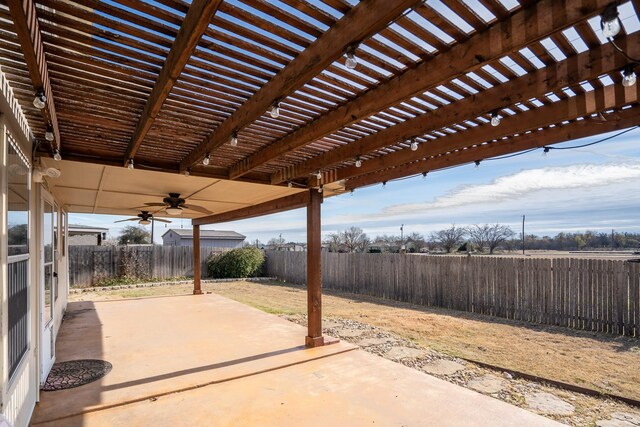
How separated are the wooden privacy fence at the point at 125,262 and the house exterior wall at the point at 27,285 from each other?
34.1 feet

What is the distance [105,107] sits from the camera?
262 centimetres

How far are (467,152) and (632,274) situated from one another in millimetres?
4560

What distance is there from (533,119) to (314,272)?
3239 millimetres

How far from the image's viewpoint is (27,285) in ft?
9.68

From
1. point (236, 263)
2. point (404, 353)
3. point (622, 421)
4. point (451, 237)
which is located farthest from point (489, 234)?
point (622, 421)

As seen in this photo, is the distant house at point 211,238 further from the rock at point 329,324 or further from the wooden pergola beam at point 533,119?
the wooden pergola beam at point 533,119

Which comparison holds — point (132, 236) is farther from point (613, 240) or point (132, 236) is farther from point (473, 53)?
point (613, 240)

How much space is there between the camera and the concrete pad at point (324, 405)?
2.85 m

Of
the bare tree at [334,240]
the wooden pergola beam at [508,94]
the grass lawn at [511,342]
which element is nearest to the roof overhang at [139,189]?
the wooden pergola beam at [508,94]

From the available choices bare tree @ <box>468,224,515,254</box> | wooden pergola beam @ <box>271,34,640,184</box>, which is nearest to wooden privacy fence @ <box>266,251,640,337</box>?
wooden pergola beam @ <box>271,34,640,184</box>

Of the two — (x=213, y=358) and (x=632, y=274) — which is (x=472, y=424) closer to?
(x=213, y=358)

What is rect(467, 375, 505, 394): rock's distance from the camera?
354cm

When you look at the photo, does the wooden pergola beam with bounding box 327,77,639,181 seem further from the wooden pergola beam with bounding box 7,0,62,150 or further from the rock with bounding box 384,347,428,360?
the wooden pergola beam with bounding box 7,0,62,150

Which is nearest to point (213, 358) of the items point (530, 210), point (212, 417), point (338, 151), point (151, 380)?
point (151, 380)
